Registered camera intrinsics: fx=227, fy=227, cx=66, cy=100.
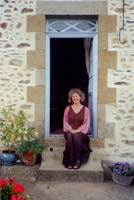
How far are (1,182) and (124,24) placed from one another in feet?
11.3

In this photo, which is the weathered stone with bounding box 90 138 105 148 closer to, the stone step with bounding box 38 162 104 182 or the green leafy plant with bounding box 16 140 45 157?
the stone step with bounding box 38 162 104 182

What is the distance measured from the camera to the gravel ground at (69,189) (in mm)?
3076

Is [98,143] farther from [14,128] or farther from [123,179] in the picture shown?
[14,128]

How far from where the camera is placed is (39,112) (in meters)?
4.27

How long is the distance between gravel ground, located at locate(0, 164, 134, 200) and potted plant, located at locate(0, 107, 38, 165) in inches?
12.5

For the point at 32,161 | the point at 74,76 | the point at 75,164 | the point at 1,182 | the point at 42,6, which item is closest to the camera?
the point at 1,182

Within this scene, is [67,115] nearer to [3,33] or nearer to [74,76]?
[3,33]

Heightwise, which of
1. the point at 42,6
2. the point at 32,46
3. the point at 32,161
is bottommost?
the point at 32,161

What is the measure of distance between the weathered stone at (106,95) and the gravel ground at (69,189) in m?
1.40

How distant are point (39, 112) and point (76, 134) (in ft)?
2.91

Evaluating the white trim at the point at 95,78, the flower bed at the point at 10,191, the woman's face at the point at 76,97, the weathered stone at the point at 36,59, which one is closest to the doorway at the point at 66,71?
the white trim at the point at 95,78

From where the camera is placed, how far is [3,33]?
432 cm

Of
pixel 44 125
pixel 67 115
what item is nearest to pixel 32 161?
pixel 44 125

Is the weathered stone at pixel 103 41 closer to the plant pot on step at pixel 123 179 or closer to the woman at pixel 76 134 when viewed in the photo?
the woman at pixel 76 134
